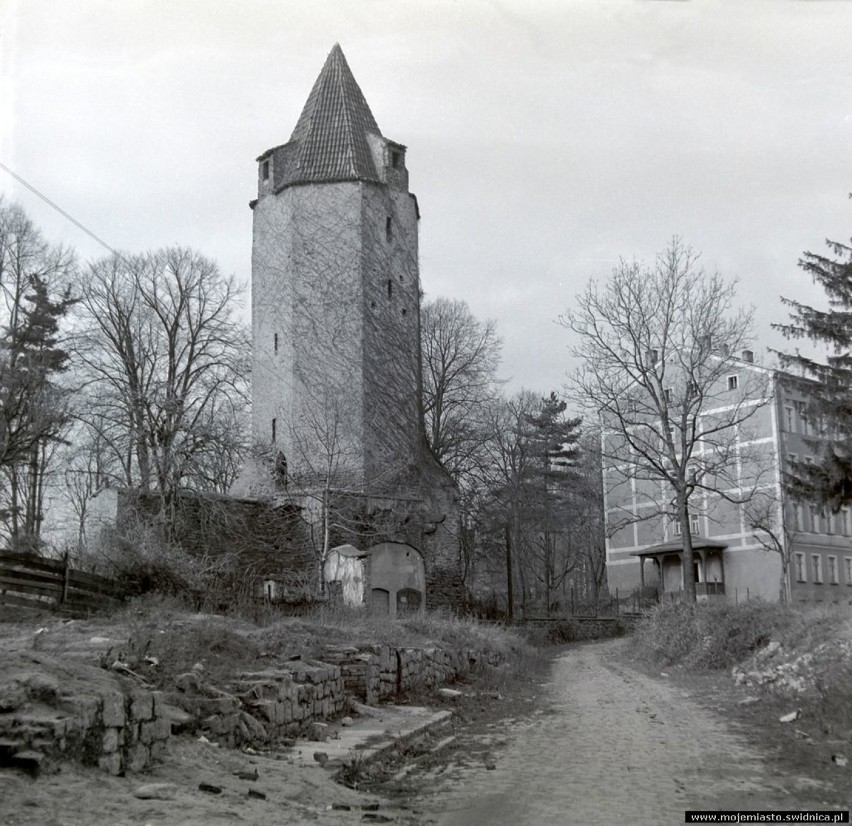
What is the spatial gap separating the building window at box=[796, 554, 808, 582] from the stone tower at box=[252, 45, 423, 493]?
21.4 m

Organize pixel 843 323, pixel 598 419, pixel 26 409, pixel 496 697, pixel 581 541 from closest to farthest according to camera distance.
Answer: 1. pixel 496 697
2. pixel 843 323
3. pixel 26 409
4. pixel 598 419
5. pixel 581 541

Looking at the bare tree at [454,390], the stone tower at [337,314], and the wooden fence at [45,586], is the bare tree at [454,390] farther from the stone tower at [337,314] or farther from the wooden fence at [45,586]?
the wooden fence at [45,586]

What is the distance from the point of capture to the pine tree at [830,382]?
24.3m

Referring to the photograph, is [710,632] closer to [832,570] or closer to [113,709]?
[113,709]

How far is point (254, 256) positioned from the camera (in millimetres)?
38500

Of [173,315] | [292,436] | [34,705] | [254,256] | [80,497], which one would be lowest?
[34,705]

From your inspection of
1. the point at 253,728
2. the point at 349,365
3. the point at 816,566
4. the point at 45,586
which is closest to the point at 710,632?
the point at 45,586

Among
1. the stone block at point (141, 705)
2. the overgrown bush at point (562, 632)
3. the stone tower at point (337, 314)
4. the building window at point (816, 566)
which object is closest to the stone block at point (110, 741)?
the stone block at point (141, 705)

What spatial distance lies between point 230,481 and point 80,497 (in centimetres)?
573

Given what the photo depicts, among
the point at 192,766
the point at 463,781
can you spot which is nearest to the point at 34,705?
the point at 192,766

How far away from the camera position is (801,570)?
47375 mm

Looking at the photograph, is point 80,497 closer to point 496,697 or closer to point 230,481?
point 230,481

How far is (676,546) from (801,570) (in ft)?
19.5

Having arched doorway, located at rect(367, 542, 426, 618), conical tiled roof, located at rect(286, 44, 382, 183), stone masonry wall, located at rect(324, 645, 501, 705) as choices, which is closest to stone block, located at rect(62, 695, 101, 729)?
stone masonry wall, located at rect(324, 645, 501, 705)
